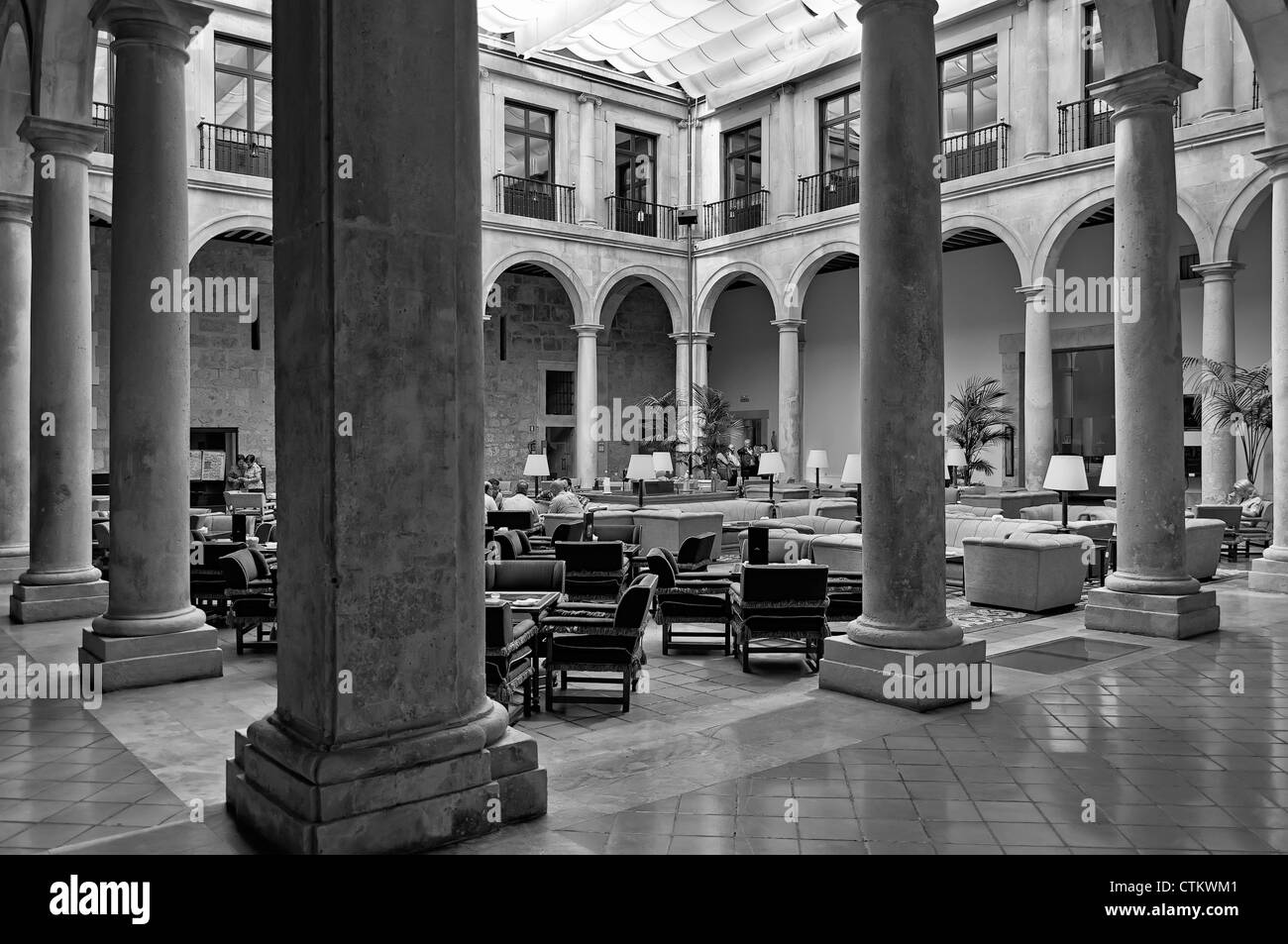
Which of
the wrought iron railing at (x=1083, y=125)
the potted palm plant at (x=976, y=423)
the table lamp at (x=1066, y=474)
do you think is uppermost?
the wrought iron railing at (x=1083, y=125)

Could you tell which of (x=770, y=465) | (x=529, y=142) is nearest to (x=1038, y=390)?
(x=770, y=465)

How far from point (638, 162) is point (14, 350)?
57.2 feet

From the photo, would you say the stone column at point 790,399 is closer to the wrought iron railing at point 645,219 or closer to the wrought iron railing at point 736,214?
the wrought iron railing at point 736,214

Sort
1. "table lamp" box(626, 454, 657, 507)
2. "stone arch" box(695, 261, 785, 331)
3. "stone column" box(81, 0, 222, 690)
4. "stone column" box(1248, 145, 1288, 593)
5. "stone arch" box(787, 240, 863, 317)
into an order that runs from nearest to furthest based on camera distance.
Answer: "stone column" box(81, 0, 222, 690), "stone column" box(1248, 145, 1288, 593), "table lamp" box(626, 454, 657, 507), "stone arch" box(787, 240, 863, 317), "stone arch" box(695, 261, 785, 331)

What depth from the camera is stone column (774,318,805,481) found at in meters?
22.0

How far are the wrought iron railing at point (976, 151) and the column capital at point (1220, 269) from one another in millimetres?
4683

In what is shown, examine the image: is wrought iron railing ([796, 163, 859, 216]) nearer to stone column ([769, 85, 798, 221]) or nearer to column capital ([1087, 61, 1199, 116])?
stone column ([769, 85, 798, 221])

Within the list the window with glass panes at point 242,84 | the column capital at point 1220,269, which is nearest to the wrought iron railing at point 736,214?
the column capital at point 1220,269

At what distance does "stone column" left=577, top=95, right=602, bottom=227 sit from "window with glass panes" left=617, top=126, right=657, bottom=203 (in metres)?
1.77

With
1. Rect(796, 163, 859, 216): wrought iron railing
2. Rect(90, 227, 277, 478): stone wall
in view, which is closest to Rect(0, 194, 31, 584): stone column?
Rect(90, 227, 277, 478): stone wall

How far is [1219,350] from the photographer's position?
15.2m

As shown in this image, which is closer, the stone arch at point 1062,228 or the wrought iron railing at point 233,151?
the stone arch at point 1062,228

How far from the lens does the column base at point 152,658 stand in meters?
6.15

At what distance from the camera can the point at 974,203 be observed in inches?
734
